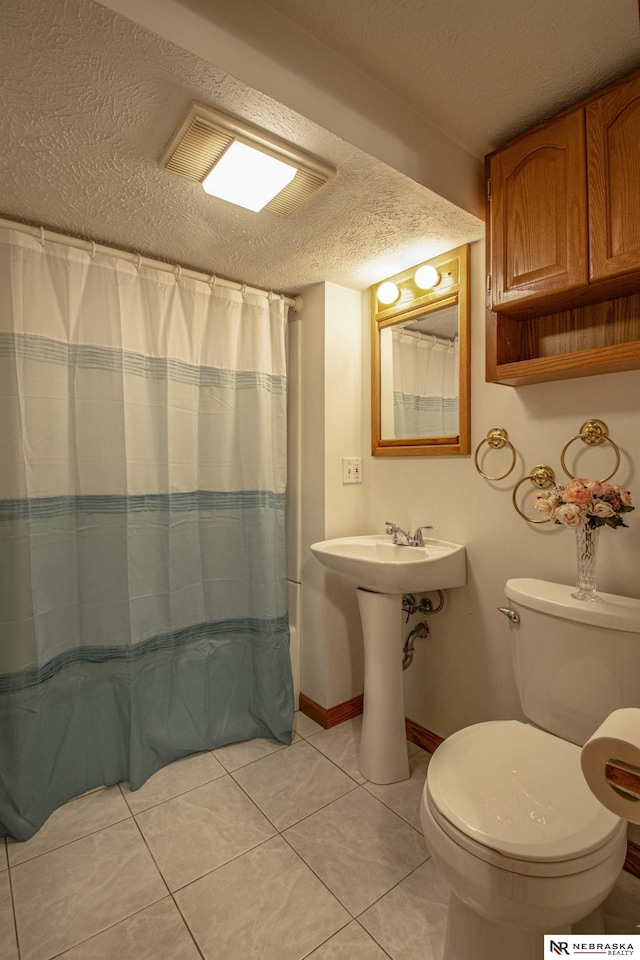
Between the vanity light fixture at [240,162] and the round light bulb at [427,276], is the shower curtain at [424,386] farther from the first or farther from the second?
the vanity light fixture at [240,162]

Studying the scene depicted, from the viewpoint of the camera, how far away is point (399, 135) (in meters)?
1.28

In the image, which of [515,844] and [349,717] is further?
[349,717]

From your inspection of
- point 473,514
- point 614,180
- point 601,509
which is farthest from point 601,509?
point 614,180

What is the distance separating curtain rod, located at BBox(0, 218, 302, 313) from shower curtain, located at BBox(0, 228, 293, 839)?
0.9 inches

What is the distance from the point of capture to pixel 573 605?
1251 mm

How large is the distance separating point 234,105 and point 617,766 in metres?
1.48

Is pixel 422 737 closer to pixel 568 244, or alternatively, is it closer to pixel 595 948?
pixel 595 948

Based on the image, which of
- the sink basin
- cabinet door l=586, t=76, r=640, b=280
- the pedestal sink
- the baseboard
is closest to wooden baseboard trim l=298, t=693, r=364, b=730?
the baseboard

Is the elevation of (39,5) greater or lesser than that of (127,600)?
greater

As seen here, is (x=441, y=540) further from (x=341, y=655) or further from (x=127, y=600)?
(x=127, y=600)

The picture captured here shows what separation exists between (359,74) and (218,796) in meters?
2.36

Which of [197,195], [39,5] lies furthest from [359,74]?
[39,5]

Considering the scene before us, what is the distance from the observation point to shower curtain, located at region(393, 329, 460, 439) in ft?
6.02

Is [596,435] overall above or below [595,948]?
above
